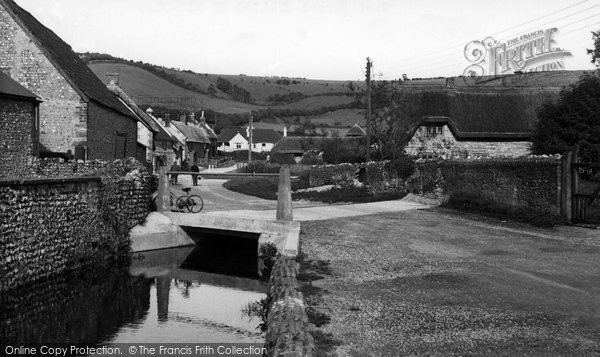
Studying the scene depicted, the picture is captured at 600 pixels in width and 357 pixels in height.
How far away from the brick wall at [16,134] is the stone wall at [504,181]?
17.2 meters

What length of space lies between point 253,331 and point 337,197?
60.4ft

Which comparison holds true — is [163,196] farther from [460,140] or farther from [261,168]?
[261,168]

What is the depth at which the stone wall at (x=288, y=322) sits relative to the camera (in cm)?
634

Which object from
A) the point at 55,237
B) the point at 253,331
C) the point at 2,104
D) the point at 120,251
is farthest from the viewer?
the point at 2,104

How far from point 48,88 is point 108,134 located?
15.8 ft

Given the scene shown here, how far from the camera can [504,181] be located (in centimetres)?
2094

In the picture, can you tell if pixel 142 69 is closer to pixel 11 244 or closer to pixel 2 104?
pixel 2 104

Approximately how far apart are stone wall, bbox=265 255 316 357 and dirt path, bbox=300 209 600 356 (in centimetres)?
30

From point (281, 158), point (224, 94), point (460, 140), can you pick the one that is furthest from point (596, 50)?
point (224, 94)

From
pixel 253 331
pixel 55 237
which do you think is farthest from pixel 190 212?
pixel 253 331

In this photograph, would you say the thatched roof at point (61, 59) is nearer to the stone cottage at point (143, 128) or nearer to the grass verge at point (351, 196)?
the grass verge at point (351, 196)

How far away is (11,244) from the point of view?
488 inches

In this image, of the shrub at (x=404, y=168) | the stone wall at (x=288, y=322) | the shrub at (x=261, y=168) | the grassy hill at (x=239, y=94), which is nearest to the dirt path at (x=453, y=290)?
the stone wall at (x=288, y=322)

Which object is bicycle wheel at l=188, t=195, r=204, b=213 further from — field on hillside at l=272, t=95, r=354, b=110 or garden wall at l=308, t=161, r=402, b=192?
field on hillside at l=272, t=95, r=354, b=110
